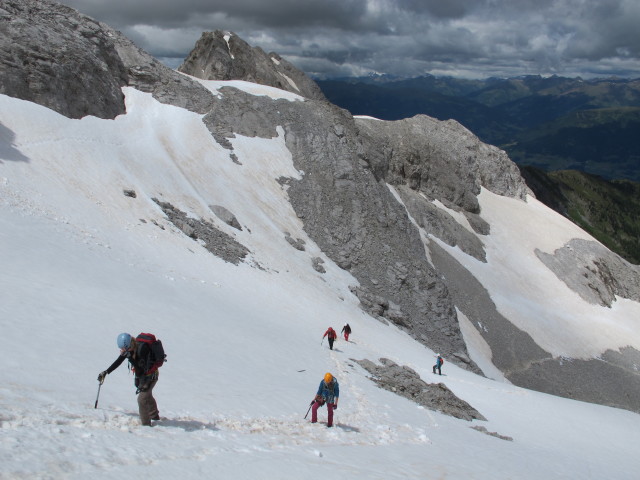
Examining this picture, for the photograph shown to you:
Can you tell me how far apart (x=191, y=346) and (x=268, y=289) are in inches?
610

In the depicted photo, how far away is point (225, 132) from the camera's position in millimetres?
53312

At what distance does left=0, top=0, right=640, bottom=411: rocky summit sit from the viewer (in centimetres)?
4131

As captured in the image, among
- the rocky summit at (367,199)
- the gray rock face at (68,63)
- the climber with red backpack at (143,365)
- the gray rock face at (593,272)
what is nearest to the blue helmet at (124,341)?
the climber with red backpack at (143,365)

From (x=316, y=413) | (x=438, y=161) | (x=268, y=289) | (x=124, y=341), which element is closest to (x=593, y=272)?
(x=438, y=161)

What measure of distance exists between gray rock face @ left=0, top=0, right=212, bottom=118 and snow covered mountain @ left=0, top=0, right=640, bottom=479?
19 cm

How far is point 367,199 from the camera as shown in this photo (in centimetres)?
5538

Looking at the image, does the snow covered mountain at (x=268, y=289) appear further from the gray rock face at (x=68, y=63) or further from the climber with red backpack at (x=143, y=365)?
the climber with red backpack at (x=143, y=365)

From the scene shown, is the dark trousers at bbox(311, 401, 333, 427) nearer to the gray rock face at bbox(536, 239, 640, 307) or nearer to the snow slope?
the snow slope

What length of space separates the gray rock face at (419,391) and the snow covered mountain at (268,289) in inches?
6.5

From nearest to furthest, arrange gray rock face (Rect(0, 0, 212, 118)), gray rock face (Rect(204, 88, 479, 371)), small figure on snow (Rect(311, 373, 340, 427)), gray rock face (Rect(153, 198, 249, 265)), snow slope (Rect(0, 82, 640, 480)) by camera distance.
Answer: snow slope (Rect(0, 82, 640, 480))
small figure on snow (Rect(311, 373, 340, 427))
gray rock face (Rect(153, 198, 249, 265))
gray rock face (Rect(0, 0, 212, 118))
gray rock face (Rect(204, 88, 479, 371))

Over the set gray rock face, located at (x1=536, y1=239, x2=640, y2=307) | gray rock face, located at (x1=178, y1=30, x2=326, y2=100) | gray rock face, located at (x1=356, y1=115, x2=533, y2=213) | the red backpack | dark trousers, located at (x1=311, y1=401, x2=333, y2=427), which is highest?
gray rock face, located at (x1=178, y1=30, x2=326, y2=100)

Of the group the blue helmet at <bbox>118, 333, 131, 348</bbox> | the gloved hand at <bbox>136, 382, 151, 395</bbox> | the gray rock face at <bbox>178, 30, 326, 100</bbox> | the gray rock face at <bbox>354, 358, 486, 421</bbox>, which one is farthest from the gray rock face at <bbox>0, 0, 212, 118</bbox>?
the gloved hand at <bbox>136, 382, 151, 395</bbox>

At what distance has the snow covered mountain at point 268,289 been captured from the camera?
12.1m

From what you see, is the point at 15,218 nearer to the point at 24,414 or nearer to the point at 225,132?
the point at 24,414
